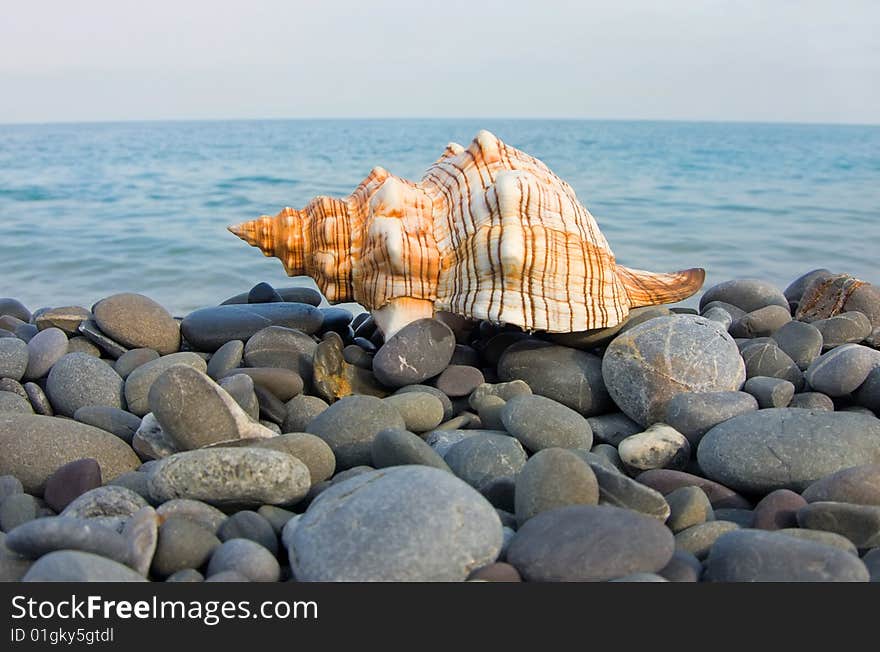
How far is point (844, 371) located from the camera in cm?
345

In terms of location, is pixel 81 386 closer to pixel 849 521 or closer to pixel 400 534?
pixel 400 534

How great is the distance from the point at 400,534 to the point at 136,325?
108 inches

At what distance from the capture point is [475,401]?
364 cm

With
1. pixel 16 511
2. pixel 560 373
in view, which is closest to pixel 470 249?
pixel 560 373

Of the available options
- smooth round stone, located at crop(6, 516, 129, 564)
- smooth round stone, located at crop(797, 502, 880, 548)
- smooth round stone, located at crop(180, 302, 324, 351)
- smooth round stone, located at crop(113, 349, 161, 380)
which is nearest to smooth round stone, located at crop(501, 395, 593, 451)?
smooth round stone, located at crop(797, 502, 880, 548)

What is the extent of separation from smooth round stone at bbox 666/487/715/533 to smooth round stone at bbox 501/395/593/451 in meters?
0.58

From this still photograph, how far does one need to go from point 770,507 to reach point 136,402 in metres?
2.74

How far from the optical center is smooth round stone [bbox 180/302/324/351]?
4379mm

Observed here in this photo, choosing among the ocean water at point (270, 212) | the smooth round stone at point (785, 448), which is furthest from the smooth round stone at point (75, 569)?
the ocean water at point (270, 212)

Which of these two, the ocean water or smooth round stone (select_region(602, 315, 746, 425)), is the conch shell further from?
the ocean water

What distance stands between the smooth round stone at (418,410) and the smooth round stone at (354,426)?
13cm

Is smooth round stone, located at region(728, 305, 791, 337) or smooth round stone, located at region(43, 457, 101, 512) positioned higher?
smooth round stone, located at region(728, 305, 791, 337)

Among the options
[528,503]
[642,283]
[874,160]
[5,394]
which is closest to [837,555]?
[528,503]

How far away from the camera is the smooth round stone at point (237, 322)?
4.38 m
